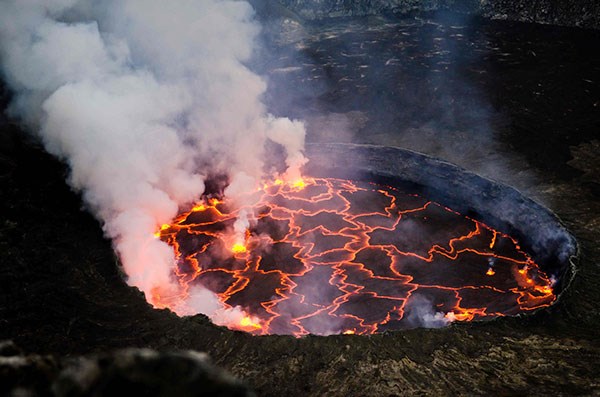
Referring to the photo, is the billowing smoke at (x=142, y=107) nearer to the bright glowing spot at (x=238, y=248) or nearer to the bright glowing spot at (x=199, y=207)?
the bright glowing spot at (x=199, y=207)

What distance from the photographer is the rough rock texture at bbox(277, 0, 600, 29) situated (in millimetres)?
18812

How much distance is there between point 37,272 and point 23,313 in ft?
2.60

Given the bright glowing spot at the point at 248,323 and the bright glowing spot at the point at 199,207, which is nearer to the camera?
the bright glowing spot at the point at 248,323

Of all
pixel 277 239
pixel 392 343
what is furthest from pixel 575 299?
pixel 277 239

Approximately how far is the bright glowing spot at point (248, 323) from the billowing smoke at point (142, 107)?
20.3 inches

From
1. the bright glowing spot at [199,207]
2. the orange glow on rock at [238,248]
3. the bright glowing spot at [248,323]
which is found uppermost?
the bright glowing spot at [199,207]

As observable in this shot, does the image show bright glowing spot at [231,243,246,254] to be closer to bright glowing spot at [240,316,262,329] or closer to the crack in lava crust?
the crack in lava crust

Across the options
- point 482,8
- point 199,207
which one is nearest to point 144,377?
point 199,207

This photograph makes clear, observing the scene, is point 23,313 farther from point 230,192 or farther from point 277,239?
point 230,192

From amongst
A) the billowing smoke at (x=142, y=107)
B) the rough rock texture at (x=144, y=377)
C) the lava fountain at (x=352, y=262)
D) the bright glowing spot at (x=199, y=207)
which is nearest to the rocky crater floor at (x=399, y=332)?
the rough rock texture at (x=144, y=377)

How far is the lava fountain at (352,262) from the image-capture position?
6.60 meters

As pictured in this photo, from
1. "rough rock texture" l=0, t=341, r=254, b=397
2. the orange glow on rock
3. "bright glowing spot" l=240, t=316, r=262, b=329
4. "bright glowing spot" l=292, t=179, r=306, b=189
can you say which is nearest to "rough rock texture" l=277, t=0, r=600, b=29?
"bright glowing spot" l=292, t=179, r=306, b=189

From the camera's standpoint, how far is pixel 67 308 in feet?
17.7

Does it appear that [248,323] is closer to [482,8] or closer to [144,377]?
[144,377]
